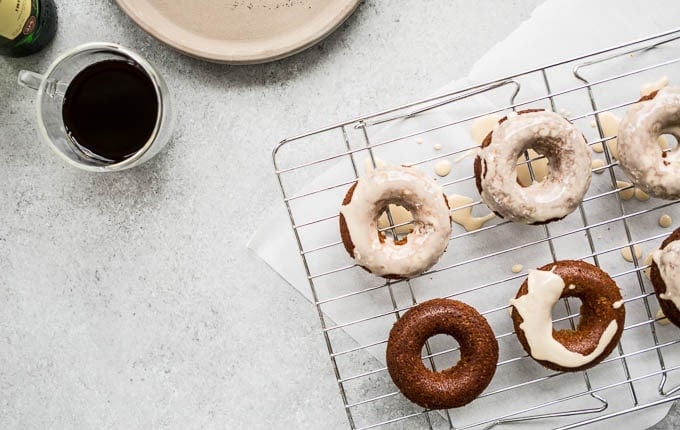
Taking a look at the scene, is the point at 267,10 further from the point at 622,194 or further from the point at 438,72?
the point at 622,194

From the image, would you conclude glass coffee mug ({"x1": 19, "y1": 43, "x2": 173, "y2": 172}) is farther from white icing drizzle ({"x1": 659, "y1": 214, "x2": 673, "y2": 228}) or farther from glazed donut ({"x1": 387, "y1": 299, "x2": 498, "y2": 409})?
white icing drizzle ({"x1": 659, "y1": 214, "x2": 673, "y2": 228})

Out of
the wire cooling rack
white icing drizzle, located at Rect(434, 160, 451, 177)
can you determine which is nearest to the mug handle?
the wire cooling rack

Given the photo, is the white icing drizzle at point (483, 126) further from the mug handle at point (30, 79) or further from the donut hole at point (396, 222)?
the mug handle at point (30, 79)

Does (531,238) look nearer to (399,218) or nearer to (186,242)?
(399,218)

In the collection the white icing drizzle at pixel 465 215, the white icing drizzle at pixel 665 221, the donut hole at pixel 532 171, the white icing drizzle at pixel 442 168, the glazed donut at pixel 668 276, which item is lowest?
the glazed donut at pixel 668 276

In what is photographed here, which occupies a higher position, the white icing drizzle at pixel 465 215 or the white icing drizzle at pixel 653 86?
the white icing drizzle at pixel 653 86

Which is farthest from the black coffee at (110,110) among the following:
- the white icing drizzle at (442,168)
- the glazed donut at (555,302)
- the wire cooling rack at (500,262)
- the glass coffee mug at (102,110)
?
the glazed donut at (555,302)
